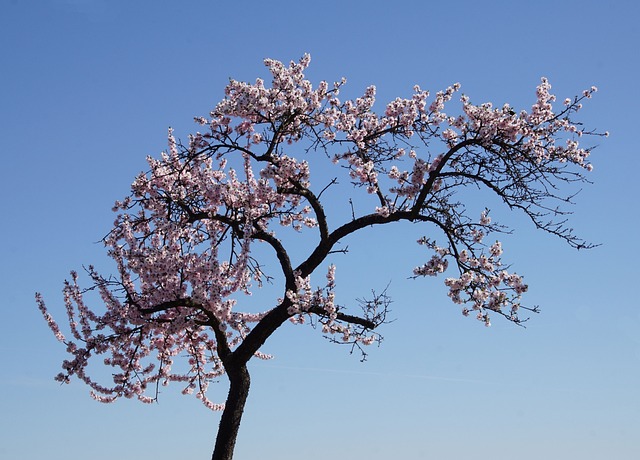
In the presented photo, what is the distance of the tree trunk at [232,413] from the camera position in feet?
47.2

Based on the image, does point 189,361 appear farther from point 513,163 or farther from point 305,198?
point 513,163

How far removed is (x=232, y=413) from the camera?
1459 centimetres

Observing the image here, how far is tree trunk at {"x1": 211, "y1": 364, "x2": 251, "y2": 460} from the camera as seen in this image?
1438cm

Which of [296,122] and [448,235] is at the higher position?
[296,122]

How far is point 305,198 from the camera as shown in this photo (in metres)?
16.3

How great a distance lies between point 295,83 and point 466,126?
4.05m

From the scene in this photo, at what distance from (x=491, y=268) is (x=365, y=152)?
169 inches

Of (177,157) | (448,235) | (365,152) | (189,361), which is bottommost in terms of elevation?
(189,361)

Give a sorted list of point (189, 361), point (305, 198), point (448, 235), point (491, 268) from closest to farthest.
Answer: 1. point (491, 268)
2. point (448, 235)
3. point (305, 198)
4. point (189, 361)

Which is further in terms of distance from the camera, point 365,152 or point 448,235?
point 365,152

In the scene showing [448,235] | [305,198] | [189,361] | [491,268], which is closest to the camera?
[491,268]

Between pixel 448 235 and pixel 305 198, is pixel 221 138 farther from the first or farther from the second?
pixel 448 235

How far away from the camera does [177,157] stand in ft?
52.8

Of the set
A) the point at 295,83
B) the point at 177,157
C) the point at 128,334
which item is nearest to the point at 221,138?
the point at 177,157
